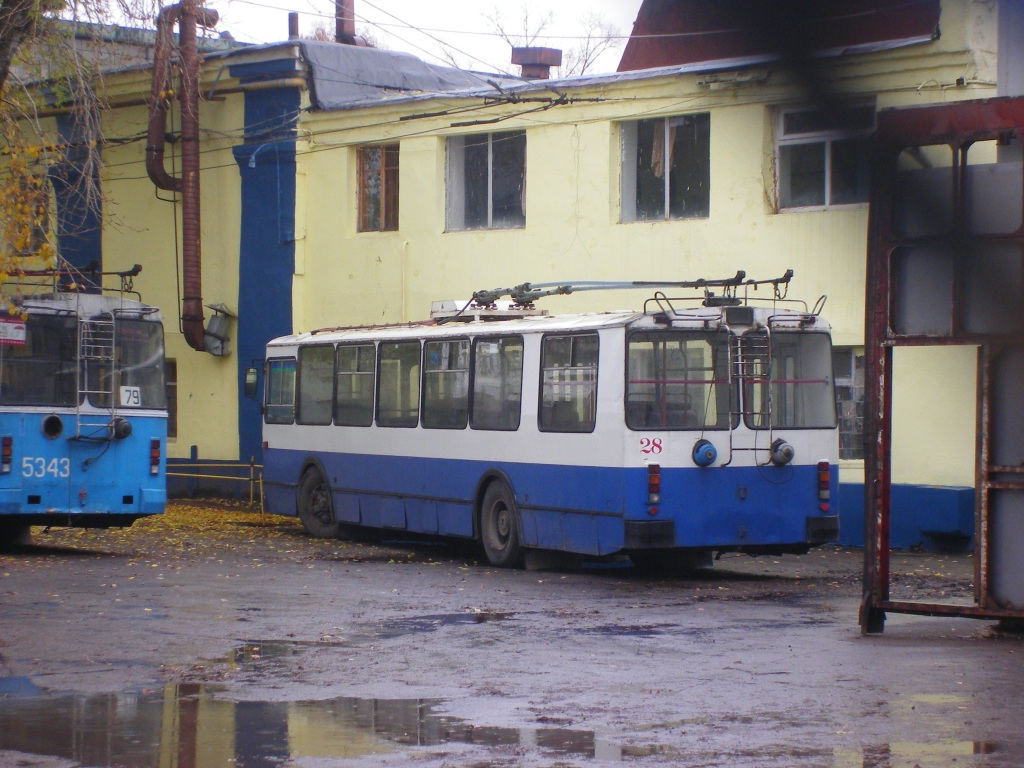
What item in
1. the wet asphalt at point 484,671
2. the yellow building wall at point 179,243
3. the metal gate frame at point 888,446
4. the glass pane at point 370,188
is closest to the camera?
the wet asphalt at point 484,671

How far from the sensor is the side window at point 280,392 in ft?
70.4

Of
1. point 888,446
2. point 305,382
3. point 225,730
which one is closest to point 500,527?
point 305,382

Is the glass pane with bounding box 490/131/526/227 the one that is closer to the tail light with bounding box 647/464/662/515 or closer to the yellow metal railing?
the yellow metal railing

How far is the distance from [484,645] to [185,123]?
59.9ft

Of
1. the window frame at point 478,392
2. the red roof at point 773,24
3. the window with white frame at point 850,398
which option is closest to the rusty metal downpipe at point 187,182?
the window frame at point 478,392

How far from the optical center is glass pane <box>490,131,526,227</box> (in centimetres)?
2325

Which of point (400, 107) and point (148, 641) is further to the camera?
point (400, 107)

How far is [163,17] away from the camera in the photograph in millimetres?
17734

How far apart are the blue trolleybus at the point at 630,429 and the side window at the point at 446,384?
2 cm

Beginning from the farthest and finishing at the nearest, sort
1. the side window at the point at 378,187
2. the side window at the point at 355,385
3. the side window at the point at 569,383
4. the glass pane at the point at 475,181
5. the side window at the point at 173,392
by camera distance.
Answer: the side window at the point at 173,392 < the side window at the point at 378,187 < the glass pane at the point at 475,181 < the side window at the point at 355,385 < the side window at the point at 569,383

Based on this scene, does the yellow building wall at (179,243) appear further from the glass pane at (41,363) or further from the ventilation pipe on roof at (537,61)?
the glass pane at (41,363)

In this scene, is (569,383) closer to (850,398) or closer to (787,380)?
(787,380)

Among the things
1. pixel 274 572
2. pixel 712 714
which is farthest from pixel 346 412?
pixel 712 714

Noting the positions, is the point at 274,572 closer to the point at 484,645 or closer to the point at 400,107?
the point at 484,645
